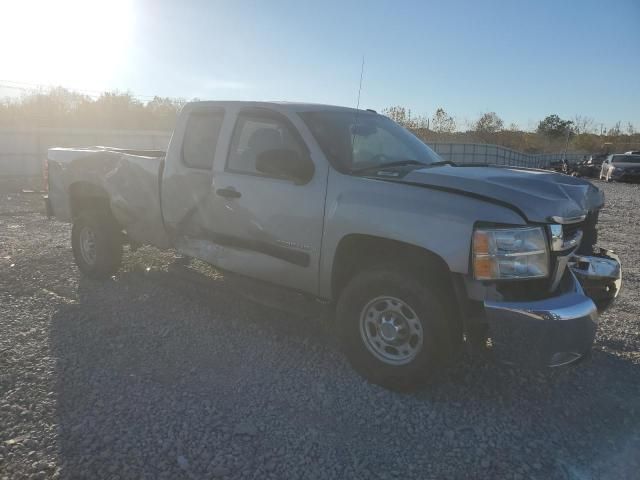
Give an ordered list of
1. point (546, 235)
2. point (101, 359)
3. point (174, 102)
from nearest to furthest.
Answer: point (546, 235)
point (101, 359)
point (174, 102)

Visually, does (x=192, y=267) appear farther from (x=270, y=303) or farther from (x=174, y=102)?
(x=174, y=102)

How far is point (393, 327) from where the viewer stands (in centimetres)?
353

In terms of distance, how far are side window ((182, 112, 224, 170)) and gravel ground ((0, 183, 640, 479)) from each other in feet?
3.69

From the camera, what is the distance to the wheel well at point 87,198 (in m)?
5.84

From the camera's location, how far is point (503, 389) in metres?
3.72

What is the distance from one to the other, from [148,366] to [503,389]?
8.43 feet

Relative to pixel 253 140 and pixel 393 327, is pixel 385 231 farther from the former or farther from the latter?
pixel 253 140

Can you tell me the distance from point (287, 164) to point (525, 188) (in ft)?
5.39

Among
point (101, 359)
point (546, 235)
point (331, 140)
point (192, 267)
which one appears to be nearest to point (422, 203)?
point (546, 235)

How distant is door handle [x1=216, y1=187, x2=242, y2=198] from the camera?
14.3ft

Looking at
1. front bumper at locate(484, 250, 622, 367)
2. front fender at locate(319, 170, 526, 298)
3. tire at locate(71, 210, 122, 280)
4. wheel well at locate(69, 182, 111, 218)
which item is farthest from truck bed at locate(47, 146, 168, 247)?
front bumper at locate(484, 250, 622, 367)

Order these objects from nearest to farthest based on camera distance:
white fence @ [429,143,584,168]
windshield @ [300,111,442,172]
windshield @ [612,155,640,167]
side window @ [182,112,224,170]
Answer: windshield @ [300,111,442,172], side window @ [182,112,224,170], windshield @ [612,155,640,167], white fence @ [429,143,584,168]

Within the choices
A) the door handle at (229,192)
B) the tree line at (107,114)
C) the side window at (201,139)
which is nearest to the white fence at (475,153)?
the tree line at (107,114)

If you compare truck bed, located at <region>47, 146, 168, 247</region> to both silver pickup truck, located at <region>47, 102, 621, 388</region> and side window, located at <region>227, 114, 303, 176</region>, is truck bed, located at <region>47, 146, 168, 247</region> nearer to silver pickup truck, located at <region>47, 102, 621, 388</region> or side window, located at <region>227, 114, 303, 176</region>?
silver pickup truck, located at <region>47, 102, 621, 388</region>
